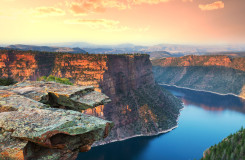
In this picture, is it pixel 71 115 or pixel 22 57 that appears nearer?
pixel 71 115

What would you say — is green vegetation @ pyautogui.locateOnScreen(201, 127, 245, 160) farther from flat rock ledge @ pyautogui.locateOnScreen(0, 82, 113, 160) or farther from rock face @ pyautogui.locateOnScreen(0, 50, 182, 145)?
rock face @ pyautogui.locateOnScreen(0, 50, 182, 145)

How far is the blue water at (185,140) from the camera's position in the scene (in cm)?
6844

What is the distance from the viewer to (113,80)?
260 ft

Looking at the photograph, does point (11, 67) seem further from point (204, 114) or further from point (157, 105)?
point (204, 114)

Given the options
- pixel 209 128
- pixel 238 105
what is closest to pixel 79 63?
pixel 209 128

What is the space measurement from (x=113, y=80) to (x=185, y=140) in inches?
1930

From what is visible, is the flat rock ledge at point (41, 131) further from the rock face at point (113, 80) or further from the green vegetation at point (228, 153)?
the rock face at point (113, 80)

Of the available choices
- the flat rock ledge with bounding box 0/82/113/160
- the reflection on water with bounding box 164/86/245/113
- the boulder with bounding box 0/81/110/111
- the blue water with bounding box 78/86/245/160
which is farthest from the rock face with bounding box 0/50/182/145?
the reflection on water with bounding box 164/86/245/113

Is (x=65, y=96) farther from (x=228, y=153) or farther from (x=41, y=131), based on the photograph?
(x=228, y=153)

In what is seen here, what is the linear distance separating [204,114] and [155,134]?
202 feet

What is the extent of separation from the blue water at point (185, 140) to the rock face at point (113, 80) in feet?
16.0

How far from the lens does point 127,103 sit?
8075 centimetres

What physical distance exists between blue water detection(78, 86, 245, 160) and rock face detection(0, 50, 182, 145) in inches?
192

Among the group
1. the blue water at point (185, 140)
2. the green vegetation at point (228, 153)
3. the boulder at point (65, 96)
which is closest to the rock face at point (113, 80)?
the blue water at point (185, 140)
